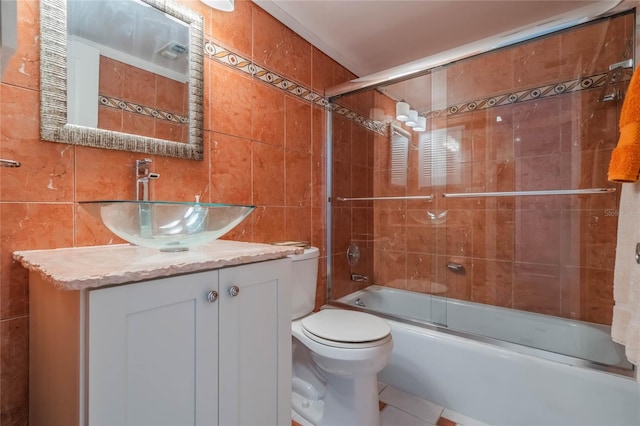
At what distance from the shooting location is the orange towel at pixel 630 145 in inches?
35.7

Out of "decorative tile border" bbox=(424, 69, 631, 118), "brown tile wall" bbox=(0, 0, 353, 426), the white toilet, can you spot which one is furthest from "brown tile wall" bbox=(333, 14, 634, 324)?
the white toilet

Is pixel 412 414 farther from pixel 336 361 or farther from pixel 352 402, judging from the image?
pixel 336 361

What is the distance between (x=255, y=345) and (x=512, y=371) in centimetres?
123

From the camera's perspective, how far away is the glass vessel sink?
30.3 inches

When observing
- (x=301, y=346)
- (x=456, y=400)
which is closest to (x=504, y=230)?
(x=456, y=400)

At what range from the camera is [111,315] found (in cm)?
57

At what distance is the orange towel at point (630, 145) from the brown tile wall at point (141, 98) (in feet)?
5.07

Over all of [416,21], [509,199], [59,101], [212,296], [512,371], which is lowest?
[512,371]

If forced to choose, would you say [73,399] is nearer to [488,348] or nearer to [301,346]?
[301,346]

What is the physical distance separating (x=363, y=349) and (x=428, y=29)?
189 cm

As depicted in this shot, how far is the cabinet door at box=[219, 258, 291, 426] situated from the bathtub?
0.93 metres

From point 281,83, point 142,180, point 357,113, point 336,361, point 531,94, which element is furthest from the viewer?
point 357,113

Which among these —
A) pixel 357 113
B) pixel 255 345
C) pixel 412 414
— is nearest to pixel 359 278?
pixel 412 414

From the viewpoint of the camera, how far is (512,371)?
135 centimetres
